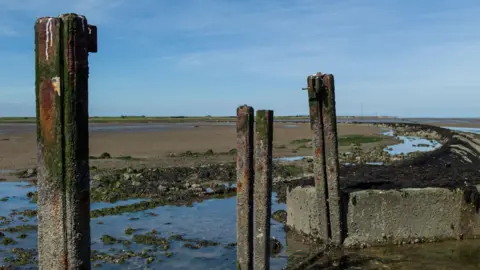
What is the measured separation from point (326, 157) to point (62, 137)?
20.0ft

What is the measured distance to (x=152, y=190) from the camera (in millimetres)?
16656

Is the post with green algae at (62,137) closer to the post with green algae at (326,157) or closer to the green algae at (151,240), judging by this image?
the green algae at (151,240)

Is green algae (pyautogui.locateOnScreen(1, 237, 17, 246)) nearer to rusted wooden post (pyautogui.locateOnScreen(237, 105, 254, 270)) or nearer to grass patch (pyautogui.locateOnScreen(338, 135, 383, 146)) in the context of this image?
rusted wooden post (pyautogui.locateOnScreen(237, 105, 254, 270))

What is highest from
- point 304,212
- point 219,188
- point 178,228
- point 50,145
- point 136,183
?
point 50,145

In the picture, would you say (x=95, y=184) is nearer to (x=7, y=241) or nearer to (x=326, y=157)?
(x=7, y=241)

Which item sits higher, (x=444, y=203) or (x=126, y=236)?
(x=444, y=203)

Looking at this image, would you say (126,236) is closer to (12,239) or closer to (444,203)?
(12,239)

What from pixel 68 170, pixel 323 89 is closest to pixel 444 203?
pixel 323 89

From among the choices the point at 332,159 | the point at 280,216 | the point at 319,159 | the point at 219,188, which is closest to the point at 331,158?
the point at 332,159

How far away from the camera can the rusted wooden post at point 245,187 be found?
684 cm

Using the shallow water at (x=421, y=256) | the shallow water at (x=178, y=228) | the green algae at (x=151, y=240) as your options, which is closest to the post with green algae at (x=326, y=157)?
the shallow water at (x=421, y=256)

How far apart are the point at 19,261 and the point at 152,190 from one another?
25.5ft

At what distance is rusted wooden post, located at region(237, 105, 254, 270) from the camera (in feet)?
22.5

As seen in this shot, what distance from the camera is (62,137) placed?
4750mm
